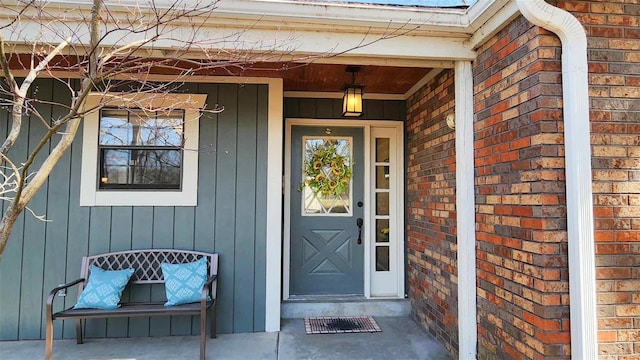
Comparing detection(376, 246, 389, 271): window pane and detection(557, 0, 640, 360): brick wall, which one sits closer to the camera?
detection(557, 0, 640, 360): brick wall

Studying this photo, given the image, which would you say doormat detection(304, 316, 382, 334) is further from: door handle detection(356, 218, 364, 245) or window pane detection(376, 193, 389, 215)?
window pane detection(376, 193, 389, 215)

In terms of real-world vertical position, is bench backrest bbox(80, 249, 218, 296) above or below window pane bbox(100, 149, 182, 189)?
below

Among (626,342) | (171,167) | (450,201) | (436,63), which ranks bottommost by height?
(626,342)

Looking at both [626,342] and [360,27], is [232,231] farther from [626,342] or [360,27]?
[626,342]

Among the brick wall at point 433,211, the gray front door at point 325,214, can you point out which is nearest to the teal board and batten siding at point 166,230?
the gray front door at point 325,214

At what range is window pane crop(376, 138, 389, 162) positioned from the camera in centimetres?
442

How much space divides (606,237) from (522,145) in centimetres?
66

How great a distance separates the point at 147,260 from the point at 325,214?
5.99 ft

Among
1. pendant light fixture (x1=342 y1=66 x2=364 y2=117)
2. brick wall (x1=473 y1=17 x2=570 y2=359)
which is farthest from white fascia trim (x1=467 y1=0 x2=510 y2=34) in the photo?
pendant light fixture (x1=342 y1=66 x2=364 y2=117)

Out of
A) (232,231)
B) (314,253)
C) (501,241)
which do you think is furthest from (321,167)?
(501,241)

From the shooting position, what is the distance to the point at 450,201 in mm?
3227

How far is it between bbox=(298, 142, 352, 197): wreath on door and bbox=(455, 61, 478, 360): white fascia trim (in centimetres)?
155

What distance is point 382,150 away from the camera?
174 inches

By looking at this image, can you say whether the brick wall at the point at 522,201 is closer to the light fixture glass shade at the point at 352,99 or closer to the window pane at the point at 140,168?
the light fixture glass shade at the point at 352,99
